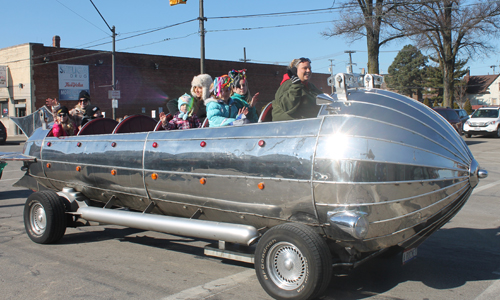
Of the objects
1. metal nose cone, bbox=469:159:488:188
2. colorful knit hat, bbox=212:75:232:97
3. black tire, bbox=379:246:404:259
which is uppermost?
colorful knit hat, bbox=212:75:232:97

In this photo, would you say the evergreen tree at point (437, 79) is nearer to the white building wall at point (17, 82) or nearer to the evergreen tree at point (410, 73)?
the evergreen tree at point (410, 73)

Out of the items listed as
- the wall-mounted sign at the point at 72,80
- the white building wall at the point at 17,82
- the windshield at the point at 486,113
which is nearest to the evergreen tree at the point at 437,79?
the windshield at the point at 486,113

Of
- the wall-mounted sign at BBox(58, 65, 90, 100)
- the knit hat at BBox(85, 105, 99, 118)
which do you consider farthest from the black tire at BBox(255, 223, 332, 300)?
the wall-mounted sign at BBox(58, 65, 90, 100)

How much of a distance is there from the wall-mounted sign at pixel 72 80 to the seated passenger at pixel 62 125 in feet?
104

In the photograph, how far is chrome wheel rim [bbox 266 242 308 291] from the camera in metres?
3.88

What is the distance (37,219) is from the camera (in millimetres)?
6219

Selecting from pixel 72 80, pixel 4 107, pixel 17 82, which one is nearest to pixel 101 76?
pixel 72 80

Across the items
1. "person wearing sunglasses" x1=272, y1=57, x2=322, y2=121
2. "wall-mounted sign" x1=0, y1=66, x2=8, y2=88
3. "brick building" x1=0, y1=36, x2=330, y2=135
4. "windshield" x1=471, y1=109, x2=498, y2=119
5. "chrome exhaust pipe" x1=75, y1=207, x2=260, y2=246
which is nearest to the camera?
"chrome exhaust pipe" x1=75, y1=207, x2=260, y2=246

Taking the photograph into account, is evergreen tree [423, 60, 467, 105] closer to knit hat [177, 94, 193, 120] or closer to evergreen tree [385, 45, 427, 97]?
evergreen tree [385, 45, 427, 97]

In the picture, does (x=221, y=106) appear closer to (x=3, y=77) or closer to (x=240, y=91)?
(x=240, y=91)

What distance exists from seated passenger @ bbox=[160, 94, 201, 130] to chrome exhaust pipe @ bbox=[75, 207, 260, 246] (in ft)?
3.87

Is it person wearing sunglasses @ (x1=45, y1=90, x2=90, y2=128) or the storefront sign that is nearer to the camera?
person wearing sunglasses @ (x1=45, y1=90, x2=90, y2=128)

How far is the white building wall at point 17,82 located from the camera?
34.5 metres

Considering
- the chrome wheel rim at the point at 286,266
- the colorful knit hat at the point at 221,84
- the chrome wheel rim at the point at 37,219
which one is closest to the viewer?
the chrome wheel rim at the point at 286,266
